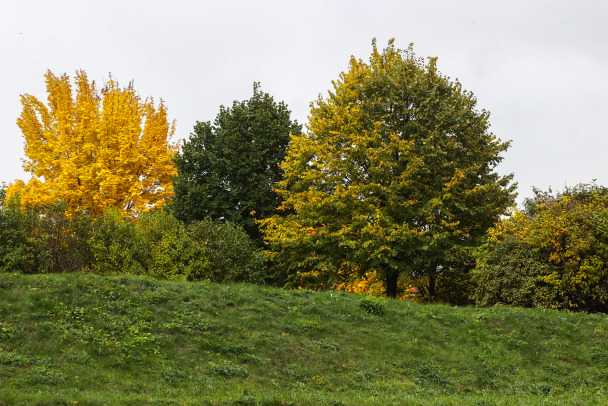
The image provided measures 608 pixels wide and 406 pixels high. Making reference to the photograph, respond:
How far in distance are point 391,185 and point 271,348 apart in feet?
36.8

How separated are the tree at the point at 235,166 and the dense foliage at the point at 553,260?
1177 cm

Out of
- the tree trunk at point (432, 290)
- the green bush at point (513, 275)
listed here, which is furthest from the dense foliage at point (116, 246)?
the tree trunk at point (432, 290)

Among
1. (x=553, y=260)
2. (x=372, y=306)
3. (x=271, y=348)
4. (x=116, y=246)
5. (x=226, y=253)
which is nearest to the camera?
(x=271, y=348)

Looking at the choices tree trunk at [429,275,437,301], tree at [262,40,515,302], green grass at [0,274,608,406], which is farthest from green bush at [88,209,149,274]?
tree trunk at [429,275,437,301]

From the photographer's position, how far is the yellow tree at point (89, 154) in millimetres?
28438

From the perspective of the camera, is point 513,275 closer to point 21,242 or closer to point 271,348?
point 271,348

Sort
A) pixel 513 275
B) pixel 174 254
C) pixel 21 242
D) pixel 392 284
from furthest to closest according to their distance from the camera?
pixel 392 284 → pixel 513 275 → pixel 174 254 → pixel 21 242

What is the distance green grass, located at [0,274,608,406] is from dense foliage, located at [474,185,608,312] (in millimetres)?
1686

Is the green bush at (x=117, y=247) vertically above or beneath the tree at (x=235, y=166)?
beneath

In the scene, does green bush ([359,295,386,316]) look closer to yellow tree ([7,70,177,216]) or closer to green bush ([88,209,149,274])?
green bush ([88,209,149,274])

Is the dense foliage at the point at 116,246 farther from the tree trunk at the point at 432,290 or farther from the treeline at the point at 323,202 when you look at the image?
the tree trunk at the point at 432,290

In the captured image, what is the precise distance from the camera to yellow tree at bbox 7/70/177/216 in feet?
93.3

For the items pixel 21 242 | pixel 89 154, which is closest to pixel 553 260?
pixel 21 242

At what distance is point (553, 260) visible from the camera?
1869cm
